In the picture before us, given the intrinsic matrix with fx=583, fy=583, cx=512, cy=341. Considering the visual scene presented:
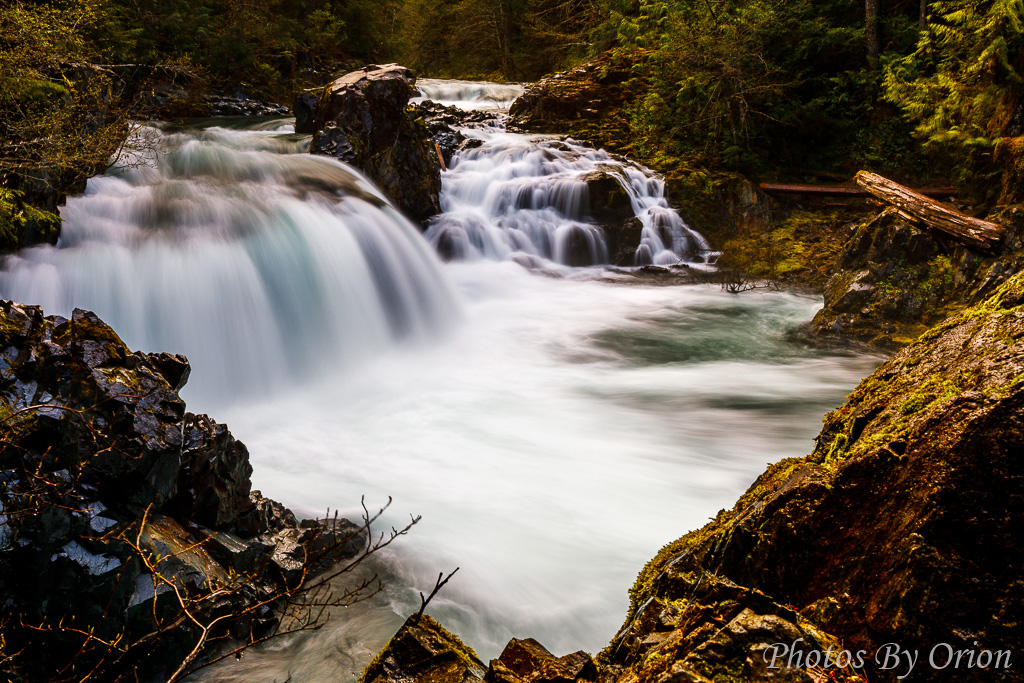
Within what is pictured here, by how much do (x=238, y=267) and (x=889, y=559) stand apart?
7.76 metres

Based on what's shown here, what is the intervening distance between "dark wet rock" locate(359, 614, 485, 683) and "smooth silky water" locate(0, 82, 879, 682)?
1.49 metres

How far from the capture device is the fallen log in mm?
7164

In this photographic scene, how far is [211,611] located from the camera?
10.3 ft

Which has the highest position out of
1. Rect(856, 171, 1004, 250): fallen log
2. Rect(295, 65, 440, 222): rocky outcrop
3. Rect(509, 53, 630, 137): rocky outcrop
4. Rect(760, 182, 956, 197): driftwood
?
Rect(509, 53, 630, 137): rocky outcrop

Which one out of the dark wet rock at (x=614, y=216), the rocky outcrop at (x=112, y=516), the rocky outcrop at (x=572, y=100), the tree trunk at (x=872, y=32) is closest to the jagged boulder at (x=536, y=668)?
the rocky outcrop at (x=112, y=516)

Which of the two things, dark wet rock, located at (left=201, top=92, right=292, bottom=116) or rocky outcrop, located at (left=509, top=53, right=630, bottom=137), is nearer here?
rocky outcrop, located at (left=509, top=53, right=630, bottom=137)

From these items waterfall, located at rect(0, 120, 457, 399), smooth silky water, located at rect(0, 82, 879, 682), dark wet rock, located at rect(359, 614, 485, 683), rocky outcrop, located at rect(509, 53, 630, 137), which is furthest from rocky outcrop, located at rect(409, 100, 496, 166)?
dark wet rock, located at rect(359, 614, 485, 683)

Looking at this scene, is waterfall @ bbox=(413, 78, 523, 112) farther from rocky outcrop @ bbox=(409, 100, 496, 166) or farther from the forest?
the forest

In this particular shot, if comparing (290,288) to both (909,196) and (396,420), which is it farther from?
(909,196)

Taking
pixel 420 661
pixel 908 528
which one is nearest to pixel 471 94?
pixel 420 661

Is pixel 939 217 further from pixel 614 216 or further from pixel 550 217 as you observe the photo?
pixel 550 217

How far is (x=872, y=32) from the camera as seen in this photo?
42.1 ft

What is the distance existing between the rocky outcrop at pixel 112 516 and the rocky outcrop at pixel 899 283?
7.46 metres

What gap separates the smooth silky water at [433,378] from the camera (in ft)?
12.8
